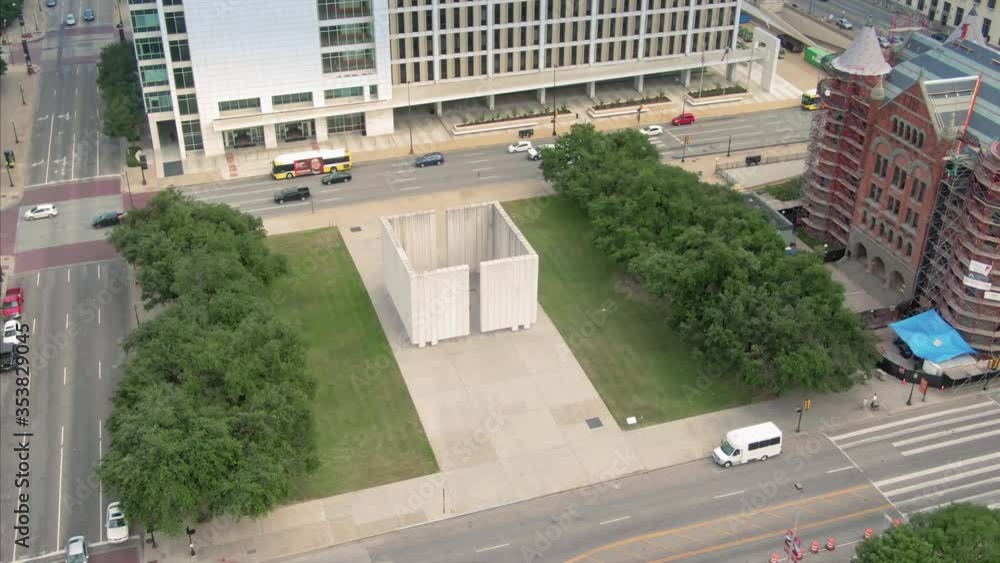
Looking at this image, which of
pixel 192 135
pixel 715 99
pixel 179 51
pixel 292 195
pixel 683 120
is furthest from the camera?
pixel 715 99

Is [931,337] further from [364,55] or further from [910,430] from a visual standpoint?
[364,55]

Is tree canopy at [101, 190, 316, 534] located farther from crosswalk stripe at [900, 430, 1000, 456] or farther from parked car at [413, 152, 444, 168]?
crosswalk stripe at [900, 430, 1000, 456]

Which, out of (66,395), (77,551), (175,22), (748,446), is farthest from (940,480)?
(175,22)

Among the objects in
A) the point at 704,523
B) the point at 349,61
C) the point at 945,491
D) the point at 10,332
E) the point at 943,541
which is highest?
the point at 349,61

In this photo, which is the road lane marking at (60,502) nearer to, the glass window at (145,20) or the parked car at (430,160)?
the glass window at (145,20)

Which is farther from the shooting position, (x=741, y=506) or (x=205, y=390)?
(x=741, y=506)

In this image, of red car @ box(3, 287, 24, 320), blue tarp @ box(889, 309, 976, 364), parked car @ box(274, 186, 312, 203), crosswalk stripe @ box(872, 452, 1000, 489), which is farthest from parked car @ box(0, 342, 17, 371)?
blue tarp @ box(889, 309, 976, 364)

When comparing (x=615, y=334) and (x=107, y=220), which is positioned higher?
(x=107, y=220)
